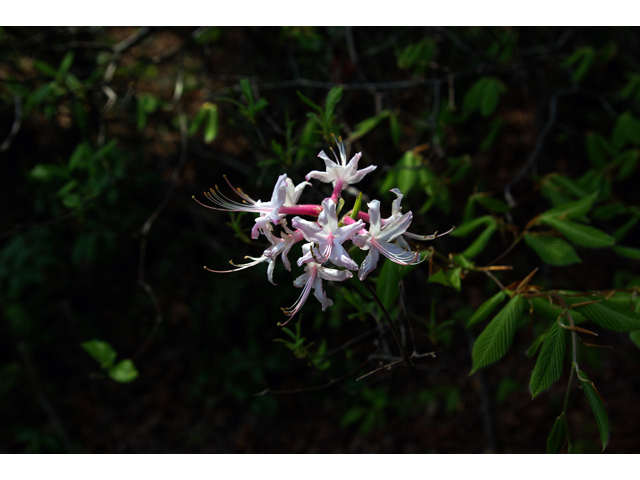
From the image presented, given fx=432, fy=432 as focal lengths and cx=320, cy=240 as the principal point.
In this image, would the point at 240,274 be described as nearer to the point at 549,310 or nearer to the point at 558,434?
the point at 549,310

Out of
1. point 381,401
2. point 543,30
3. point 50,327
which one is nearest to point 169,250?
point 50,327

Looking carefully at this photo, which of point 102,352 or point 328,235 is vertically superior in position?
point 328,235

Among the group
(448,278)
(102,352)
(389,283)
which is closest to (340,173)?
(389,283)

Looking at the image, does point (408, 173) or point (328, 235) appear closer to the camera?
point (328, 235)

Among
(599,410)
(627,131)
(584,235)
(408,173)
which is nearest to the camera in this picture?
(599,410)

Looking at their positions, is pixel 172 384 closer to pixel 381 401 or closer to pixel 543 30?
pixel 381 401

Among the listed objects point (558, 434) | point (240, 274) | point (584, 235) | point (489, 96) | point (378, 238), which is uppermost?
point (489, 96)

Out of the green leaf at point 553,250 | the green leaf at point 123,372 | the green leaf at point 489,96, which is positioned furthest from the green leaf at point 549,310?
the green leaf at point 123,372
